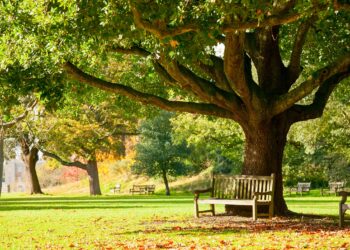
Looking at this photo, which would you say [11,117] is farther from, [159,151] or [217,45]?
[159,151]

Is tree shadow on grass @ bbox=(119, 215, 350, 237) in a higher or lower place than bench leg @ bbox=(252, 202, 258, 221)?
lower

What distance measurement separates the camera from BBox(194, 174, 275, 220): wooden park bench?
18969 mm

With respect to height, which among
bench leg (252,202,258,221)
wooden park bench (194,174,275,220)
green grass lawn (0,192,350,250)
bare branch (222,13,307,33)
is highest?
bare branch (222,13,307,33)

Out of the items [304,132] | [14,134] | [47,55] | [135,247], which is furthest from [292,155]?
[135,247]

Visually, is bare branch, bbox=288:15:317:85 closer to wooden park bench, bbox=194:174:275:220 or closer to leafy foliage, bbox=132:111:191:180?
wooden park bench, bbox=194:174:275:220

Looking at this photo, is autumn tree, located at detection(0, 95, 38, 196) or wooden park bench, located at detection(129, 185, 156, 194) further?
wooden park bench, located at detection(129, 185, 156, 194)

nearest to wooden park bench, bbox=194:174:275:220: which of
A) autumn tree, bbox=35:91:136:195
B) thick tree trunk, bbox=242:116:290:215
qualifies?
thick tree trunk, bbox=242:116:290:215

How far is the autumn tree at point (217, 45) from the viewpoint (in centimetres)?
1354

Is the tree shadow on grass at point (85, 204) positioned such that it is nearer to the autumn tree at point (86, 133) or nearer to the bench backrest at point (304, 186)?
the autumn tree at point (86, 133)

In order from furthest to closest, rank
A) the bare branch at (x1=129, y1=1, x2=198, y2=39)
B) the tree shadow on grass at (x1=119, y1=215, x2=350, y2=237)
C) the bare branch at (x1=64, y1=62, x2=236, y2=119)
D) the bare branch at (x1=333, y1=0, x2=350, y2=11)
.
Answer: the bare branch at (x1=64, y1=62, x2=236, y2=119) → the tree shadow on grass at (x1=119, y1=215, x2=350, y2=237) → the bare branch at (x1=333, y1=0, x2=350, y2=11) → the bare branch at (x1=129, y1=1, x2=198, y2=39)

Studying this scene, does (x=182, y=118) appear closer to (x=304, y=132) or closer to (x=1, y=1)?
(x=304, y=132)

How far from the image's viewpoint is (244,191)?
19.9m

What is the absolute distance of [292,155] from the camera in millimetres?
51188

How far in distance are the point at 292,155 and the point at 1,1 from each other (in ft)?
122
